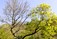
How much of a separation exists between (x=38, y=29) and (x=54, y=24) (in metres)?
2.52

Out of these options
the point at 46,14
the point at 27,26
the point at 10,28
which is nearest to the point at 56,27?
the point at 46,14

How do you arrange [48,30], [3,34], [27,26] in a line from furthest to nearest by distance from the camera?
[27,26] < [48,30] < [3,34]

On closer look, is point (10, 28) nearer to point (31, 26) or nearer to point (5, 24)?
point (5, 24)

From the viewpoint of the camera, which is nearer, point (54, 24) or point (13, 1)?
point (54, 24)

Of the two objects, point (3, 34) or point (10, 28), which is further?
point (10, 28)

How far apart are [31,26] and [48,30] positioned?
298cm

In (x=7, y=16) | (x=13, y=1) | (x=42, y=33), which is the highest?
(x=13, y=1)

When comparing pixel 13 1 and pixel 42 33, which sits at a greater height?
pixel 13 1

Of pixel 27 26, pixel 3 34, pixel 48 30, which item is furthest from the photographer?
pixel 27 26

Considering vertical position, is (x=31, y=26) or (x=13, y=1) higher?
(x=13, y=1)

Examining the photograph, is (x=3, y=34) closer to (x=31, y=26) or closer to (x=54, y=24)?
(x=31, y=26)

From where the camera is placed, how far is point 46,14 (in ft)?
101

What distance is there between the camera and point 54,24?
31000 millimetres

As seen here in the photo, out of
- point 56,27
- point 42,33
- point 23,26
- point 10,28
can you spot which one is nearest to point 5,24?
point 10,28
